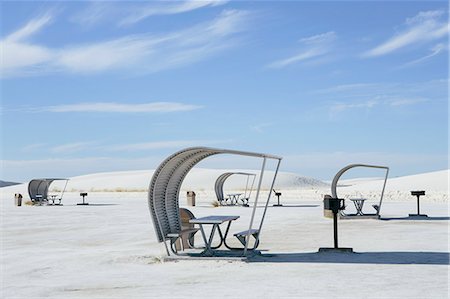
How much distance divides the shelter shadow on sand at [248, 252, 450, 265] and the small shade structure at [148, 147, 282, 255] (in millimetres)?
647

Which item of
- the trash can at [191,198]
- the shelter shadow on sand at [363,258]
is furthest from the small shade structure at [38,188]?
the shelter shadow on sand at [363,258]

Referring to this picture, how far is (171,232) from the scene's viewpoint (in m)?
12.8

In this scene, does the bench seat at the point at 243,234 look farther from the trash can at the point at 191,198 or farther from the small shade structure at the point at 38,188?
the small shade structure at the point at 38,188

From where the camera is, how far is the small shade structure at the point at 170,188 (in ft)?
39.4

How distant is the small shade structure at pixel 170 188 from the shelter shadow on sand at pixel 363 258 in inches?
25.5

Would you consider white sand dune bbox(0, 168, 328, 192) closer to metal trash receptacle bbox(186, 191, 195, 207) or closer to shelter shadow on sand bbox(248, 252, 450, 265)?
metal trash receptacle bbox(186, 191, 195, 207)

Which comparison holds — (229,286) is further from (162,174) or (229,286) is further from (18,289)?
(162,174)

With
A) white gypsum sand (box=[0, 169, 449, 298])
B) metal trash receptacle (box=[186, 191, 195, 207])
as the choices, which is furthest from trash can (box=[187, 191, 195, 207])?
white gypsum sand (box=[0, 169, 449, 298])

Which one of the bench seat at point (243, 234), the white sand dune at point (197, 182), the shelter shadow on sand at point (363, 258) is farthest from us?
the white sand dune at point (197, 182)

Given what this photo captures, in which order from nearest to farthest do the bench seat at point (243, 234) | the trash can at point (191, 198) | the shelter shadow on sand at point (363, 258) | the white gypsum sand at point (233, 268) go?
the white gypsum sand at point (233, 268) → the shelter shadow on sand at point (363, 258) → the bench seat at point (243, 234) → the trash can at point (191, 198)

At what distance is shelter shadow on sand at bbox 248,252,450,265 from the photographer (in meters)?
11.0

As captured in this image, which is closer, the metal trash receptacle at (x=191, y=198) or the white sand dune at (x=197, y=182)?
the metal trash receptacle at (x=191, y=198)

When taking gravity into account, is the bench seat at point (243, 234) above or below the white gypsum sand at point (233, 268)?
above

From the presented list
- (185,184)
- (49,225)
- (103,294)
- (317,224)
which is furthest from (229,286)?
(185,184)
